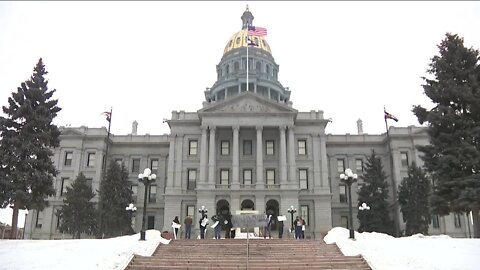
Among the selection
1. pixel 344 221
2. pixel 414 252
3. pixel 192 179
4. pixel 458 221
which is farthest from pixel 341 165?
pixel 414 252

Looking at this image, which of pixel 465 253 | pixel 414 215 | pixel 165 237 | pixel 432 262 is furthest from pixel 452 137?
pixel 414 215

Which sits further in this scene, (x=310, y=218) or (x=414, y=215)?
(x=310, y=218)

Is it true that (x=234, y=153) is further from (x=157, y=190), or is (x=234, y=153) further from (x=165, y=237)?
(x=165, y=237)

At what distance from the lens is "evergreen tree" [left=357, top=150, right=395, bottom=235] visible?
4566 centimetres

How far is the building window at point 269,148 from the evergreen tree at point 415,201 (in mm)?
14696

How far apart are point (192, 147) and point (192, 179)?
3920 mm

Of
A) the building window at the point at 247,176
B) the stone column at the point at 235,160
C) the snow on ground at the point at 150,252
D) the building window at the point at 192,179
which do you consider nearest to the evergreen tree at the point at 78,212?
the building window at the point at 192,179

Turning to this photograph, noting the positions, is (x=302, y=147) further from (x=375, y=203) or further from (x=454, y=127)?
(x=454, y=127)

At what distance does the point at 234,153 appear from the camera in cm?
4878

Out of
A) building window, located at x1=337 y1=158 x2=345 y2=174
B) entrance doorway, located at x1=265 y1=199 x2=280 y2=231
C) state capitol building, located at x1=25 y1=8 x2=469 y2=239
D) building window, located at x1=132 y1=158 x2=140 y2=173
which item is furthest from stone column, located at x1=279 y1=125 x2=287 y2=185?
building window, located at x1=132 y1=158 x2=140 y2=173

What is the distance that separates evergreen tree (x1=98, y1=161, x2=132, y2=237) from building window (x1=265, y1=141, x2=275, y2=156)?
53.9ft

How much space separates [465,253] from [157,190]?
41.5 m

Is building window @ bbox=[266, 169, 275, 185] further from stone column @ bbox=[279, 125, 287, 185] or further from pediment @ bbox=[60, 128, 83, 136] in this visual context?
pediment @ bbox=[60, 128, 83, 136]

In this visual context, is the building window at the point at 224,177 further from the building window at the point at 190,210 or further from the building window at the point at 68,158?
the building window at the point at 68,158
